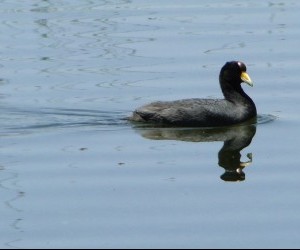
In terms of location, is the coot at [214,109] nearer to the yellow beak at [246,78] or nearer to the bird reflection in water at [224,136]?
the yellow beak at [246,78]

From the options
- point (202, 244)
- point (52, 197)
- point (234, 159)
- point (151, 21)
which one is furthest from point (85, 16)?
point (202, 244)

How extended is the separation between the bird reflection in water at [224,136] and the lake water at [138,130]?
0.07 ft

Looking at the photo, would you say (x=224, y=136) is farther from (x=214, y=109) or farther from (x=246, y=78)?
(x=246, y=78)

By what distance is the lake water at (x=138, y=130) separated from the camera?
354 inches

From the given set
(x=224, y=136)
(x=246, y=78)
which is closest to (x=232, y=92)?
(x=246, y=78)

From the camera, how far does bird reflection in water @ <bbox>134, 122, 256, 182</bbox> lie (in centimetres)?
1125

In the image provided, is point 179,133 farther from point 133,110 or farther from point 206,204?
point 206,204

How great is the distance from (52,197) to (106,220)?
0.69m

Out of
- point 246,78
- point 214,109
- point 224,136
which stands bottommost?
point 224,136

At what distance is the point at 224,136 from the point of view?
12477mm

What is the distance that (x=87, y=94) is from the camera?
13430 millimetres

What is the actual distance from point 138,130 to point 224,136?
0.81 meters

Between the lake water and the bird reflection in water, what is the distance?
20 mm

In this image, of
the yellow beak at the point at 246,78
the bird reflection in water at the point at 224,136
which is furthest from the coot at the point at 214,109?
the bird reflection in water at the point at 224,136
